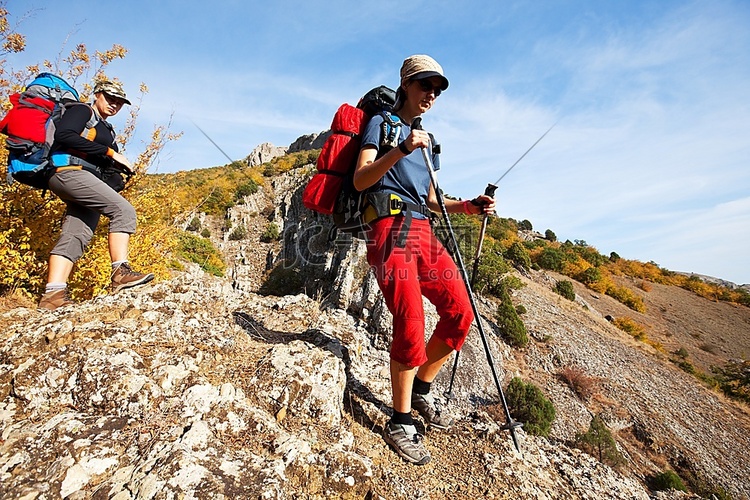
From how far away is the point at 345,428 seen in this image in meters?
2.80

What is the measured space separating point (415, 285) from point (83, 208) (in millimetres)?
3683

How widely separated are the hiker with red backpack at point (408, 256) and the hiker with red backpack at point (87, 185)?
2.68 metres

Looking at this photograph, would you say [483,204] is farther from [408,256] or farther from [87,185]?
[87,185]

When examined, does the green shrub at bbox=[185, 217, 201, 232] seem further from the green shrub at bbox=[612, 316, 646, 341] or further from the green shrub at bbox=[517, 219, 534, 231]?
the green shrub at bbox=[517, 219, 534, 231]

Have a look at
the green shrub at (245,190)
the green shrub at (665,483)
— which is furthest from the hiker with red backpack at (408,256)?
the green shrub at (245,190)

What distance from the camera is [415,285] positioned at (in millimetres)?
2752

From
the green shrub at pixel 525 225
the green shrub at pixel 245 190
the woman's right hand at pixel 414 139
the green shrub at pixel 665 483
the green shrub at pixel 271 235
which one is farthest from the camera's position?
the green shrub at pixel 525 225

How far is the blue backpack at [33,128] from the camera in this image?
3.18 metres

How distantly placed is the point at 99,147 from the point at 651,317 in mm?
29038

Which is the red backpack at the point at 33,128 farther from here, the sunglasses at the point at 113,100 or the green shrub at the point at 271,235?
the green shrub at the point at 271,235

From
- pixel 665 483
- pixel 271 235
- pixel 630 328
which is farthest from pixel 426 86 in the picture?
pixel 271 235

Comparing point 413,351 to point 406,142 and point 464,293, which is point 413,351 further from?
point 406,142

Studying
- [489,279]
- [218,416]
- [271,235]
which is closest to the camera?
[218,416]

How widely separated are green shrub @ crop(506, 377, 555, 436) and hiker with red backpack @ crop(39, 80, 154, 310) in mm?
7641
